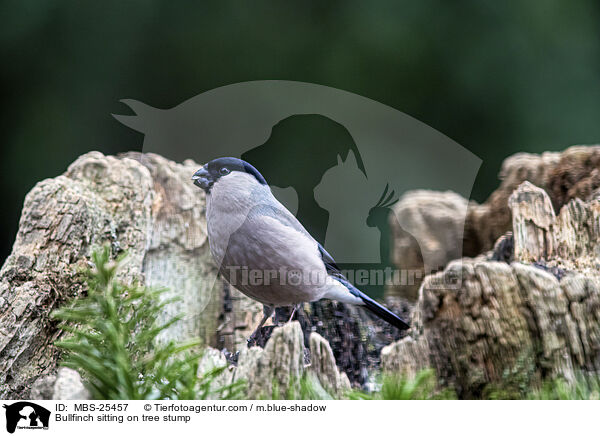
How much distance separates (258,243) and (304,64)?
0.38 metres

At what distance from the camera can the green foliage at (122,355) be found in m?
0.50

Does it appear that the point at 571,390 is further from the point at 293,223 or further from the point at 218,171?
the point at 218,171

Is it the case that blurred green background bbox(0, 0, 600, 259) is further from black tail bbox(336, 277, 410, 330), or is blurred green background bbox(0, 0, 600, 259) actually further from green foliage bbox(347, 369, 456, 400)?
green foliage bbox(347, 369, 456, 400)

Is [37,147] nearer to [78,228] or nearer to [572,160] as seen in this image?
[78,228]

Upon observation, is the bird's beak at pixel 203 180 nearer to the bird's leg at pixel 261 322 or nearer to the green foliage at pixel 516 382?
the bird's leg at pixel 261 322

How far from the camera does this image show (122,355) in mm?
493

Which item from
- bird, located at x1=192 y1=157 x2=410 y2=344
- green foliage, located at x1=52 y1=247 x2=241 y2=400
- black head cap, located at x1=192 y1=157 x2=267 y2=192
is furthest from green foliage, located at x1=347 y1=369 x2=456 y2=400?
black head cap, located at x1=192 y1=157 x2=267 y2=192

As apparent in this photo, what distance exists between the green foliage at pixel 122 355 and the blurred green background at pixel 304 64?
0.49m

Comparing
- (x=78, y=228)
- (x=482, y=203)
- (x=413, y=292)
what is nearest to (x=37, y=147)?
(x=78, y=228)

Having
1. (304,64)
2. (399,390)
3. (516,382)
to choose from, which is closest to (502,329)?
(516,382)

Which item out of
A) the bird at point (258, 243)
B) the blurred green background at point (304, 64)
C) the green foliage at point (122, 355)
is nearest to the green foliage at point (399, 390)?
the green foliage at point (122, 355)

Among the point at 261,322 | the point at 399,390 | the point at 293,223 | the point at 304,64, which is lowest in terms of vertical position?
the point at 399,390

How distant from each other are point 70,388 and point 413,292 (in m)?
0.76

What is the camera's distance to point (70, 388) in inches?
19.3
